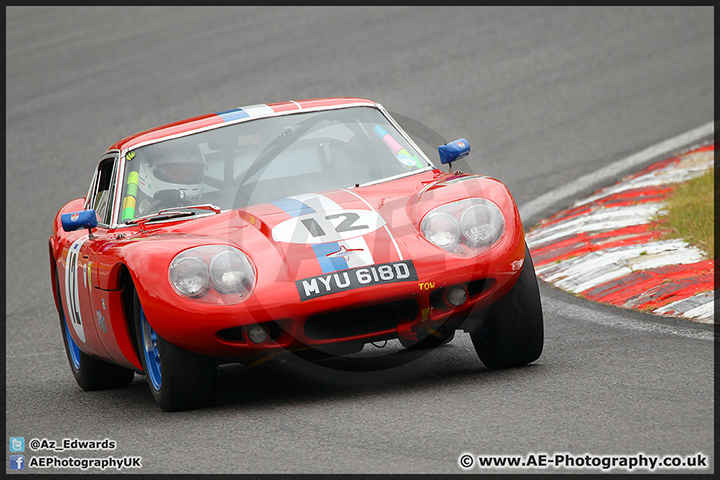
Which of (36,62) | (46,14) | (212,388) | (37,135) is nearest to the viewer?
(212,388)

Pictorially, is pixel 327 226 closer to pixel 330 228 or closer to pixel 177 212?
pixel 330 228

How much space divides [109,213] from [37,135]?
357 inches

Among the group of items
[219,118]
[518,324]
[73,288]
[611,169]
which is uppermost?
[219,118]

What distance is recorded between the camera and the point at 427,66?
14.8 metres

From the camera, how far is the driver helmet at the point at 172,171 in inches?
196

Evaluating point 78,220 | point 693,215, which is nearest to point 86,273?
point 78,220

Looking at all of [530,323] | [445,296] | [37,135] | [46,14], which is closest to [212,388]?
[445,296]

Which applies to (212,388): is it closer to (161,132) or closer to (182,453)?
(182,453)

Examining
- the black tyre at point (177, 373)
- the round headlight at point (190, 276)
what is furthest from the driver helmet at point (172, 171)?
the round headlight at point (190, 276)

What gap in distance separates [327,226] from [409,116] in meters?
8.60

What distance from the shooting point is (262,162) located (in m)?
5.04

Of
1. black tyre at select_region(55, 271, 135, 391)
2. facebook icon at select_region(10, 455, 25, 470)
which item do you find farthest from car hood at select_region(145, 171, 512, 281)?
black tyre at select_region(55, 271, 135, 391)

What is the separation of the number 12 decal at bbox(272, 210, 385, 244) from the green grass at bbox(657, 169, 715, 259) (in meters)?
2.57

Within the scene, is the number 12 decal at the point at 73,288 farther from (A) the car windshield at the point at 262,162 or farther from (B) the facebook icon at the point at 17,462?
(B) the facebook icon at the point at 17,462
